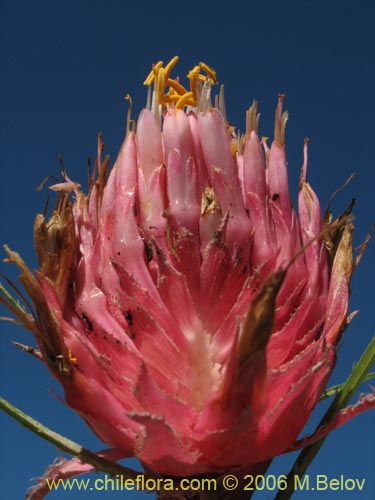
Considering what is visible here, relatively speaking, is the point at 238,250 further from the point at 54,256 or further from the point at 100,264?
the point at 54,256

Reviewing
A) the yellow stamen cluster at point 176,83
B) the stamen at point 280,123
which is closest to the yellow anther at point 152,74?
the yellow stamen cluster at point 176,83

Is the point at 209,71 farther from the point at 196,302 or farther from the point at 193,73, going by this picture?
the point at 196,302

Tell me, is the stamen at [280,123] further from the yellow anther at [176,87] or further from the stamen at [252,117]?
the yellow anther at [176,87]

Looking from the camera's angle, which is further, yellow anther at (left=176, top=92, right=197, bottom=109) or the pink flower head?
yellow anther at (left=176, top=92, right=197, bottom=109)

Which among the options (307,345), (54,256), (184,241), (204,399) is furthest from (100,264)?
(307,345)

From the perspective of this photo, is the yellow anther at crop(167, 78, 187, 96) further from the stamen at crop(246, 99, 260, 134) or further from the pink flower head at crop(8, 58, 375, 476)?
the stamen at crop(246, 99, 260, 134)

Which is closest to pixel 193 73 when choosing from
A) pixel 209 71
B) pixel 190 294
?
pixel 209 71

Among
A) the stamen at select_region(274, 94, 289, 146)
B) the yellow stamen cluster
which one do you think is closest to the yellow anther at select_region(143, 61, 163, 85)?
the yellow stamen cluster
